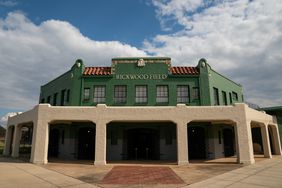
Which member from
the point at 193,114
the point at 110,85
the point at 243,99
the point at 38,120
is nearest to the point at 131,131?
the point at 110,85

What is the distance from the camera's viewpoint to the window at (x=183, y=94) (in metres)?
23.5

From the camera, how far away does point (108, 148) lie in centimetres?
2259

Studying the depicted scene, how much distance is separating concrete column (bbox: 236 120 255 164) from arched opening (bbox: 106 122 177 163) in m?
5.95

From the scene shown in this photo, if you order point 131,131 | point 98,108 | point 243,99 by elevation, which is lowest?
point 131,131

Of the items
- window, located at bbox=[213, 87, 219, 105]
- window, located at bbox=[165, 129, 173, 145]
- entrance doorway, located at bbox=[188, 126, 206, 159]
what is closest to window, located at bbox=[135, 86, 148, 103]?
window, located at bbox=[165, 129, 173, 145]

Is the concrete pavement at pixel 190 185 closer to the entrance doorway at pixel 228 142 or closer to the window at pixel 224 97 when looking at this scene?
the entrance doorway at pixel 228 142

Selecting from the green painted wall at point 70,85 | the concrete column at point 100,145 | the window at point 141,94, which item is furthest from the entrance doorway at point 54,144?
the window at point 141,94

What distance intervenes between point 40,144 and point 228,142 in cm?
1914

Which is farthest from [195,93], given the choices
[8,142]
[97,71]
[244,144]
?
[8,142]

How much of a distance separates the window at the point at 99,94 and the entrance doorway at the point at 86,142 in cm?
294

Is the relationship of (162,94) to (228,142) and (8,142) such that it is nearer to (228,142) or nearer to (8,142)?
(228,142)

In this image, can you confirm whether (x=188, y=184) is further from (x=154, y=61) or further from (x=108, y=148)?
(x=154, y=61)

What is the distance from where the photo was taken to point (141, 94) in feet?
77.0

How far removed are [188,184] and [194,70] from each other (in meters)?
14.7
